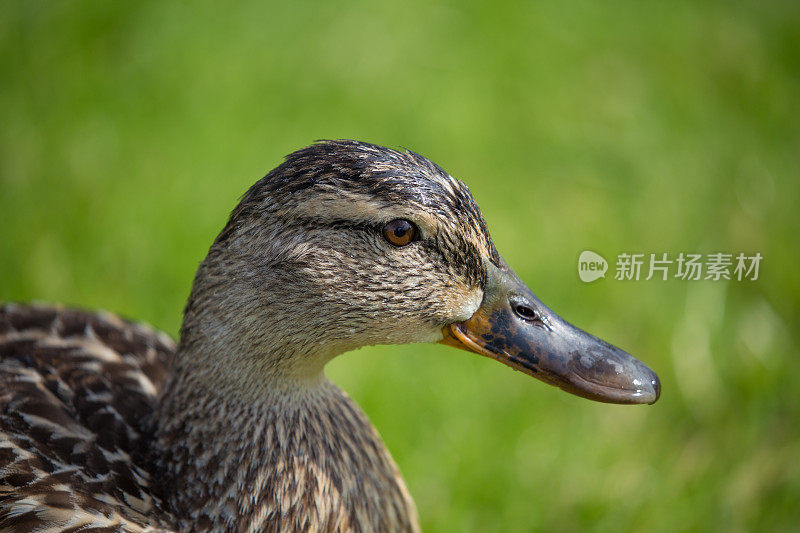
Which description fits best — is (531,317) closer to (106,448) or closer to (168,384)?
(168,384)

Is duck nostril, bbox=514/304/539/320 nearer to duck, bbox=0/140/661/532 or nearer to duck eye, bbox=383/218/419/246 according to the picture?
duck, bbox=0/140/661/532

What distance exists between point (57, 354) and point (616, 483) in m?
1.80

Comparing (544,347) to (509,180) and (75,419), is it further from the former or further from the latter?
(509,180)

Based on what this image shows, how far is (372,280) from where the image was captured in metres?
1.64

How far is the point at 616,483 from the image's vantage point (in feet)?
8.70

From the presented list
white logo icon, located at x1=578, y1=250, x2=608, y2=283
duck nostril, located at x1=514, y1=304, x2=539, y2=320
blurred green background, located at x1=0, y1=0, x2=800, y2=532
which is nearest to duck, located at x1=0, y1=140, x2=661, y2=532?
duck nostril, located at x1=514, y1=304, x2=539, y2=320

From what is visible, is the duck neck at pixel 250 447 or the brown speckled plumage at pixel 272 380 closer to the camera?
the brown speckled plumage at pixel 272 380

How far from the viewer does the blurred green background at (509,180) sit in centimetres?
275

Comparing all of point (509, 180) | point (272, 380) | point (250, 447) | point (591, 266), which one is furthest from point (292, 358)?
point (509, 180)

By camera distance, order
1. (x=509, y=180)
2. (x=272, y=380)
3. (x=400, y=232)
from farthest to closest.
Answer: (x=509, y=180)
(x=272, y=380)
(x=400, y=232)

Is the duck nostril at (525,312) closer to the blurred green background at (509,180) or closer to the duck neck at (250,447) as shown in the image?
the duck neck at (250,447)

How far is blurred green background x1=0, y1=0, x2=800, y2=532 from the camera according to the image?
275 cm

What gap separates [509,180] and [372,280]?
8.09 feet

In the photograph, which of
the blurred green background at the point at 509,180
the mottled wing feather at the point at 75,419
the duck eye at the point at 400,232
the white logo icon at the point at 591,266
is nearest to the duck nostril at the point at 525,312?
the duck eye at the point at 400,232
